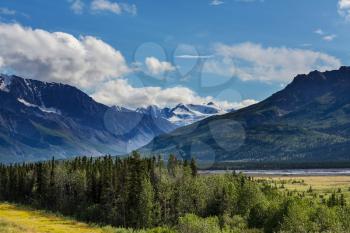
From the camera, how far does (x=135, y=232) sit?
112188mm

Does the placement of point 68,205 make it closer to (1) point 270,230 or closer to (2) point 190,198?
(2) point 190,198

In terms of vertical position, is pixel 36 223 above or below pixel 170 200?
below

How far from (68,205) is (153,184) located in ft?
132

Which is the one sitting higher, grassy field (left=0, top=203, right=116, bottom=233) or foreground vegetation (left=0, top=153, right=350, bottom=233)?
foreground vegetation (left=0, top=153, right=350, bottom=233)

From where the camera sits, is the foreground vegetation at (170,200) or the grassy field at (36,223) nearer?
the grassy field at (36,223)

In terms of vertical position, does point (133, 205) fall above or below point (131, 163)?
below

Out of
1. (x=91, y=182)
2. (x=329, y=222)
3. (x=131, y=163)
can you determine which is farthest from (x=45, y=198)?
(x=329, y=222)

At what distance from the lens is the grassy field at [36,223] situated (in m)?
103

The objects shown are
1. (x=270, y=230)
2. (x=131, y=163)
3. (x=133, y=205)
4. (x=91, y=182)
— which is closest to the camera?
(x=270, y=230)

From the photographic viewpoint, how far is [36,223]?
5123 inches

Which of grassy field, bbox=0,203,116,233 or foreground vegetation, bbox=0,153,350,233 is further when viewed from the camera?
foreground vegetation, bbox=0,153,350,233

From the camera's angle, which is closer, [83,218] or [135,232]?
[135,232]

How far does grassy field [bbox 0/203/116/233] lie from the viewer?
103375 mm

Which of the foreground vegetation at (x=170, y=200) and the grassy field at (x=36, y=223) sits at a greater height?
the foreground vegetation at (x=170, y=200)
